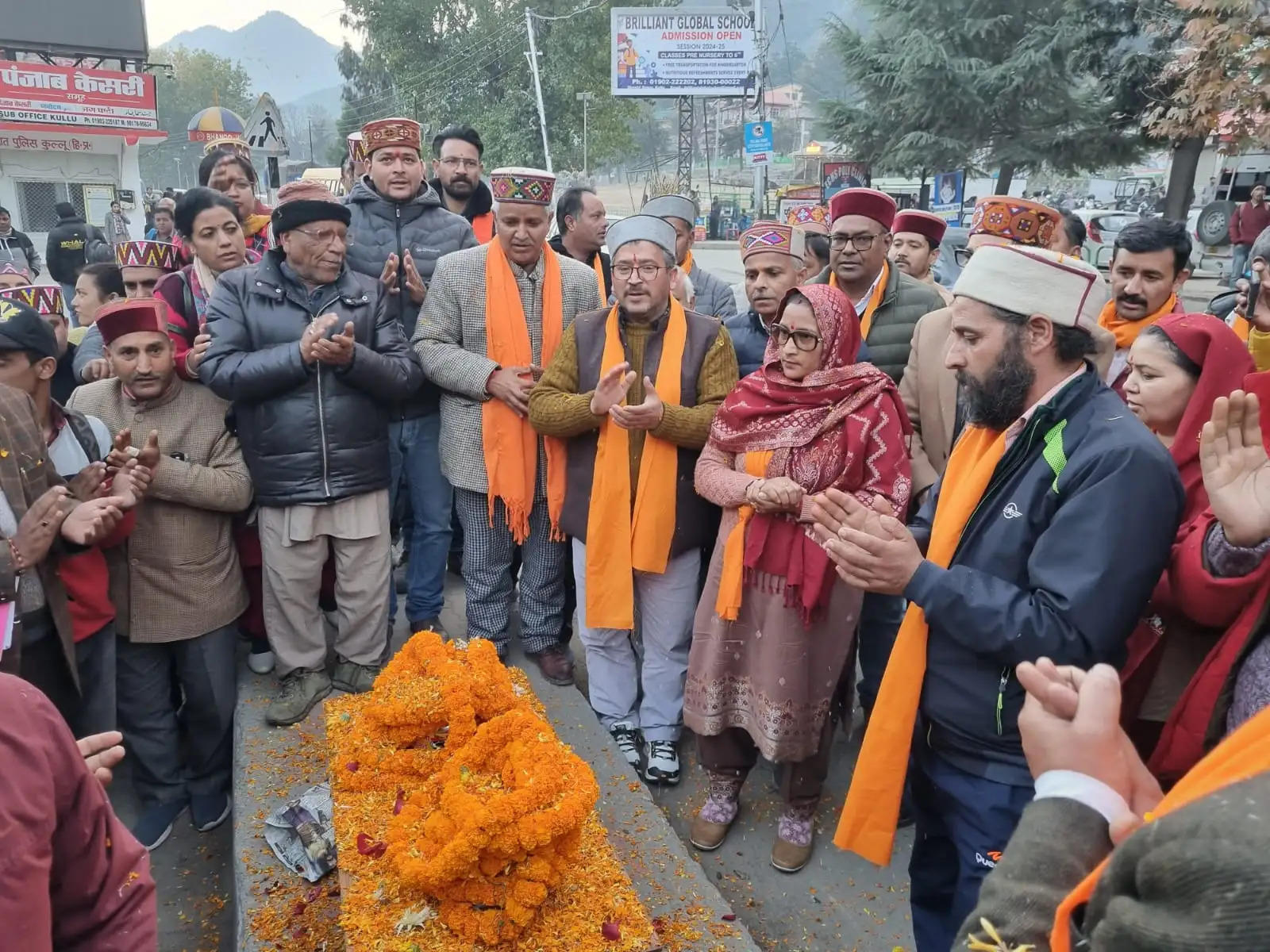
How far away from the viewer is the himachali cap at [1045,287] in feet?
6.98

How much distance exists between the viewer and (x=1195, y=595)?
2.04 meters

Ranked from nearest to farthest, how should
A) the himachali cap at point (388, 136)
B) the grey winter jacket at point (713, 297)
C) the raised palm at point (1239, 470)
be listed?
1. the raised palm at point (1239, 470)
2. the himachali cap at point (388, 136)
3. the grey winter jacket at point (713, 297)

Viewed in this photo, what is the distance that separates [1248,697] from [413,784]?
236 centimetres

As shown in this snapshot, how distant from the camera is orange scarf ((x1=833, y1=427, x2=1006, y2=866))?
2.27 m

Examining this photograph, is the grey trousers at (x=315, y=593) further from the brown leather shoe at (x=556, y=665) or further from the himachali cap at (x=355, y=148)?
the himachali cap at (x=355, y=148)

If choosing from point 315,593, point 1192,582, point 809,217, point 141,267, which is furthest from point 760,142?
point 1192,582

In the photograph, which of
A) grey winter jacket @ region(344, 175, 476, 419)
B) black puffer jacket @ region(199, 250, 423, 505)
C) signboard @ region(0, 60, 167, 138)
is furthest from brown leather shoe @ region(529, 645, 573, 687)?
signboard @ region(0, 60, 167, 138)

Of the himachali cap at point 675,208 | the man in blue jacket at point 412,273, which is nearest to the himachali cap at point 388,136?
the man in blue jacket at point 412,273

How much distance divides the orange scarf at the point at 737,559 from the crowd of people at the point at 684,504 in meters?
0.02

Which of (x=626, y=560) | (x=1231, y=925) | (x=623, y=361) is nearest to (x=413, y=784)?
(x=626, y=560)

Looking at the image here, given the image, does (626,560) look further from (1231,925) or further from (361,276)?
(1231,925)

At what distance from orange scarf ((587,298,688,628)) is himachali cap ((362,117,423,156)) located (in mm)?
1752

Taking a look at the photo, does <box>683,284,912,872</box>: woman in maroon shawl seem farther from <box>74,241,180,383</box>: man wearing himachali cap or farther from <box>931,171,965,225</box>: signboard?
<box>931,171,965,225</box>: signboard

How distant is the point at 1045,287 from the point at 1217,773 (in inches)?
58.1
